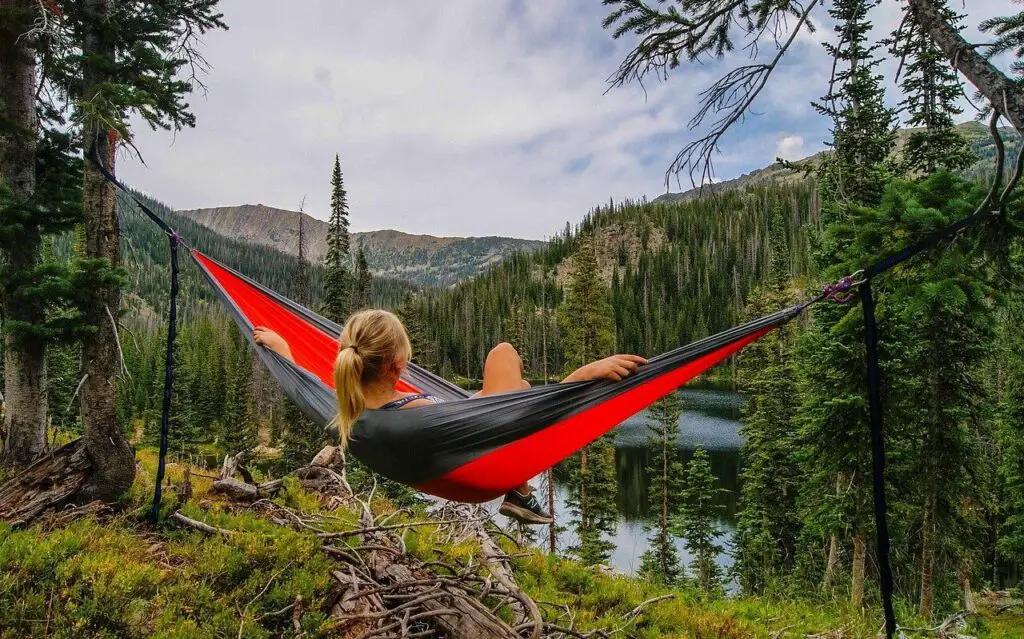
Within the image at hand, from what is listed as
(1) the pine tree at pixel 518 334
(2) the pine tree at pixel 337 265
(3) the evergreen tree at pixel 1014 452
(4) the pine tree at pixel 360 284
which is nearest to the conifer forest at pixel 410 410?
(3) the evergreen tree at pixel 1014 452

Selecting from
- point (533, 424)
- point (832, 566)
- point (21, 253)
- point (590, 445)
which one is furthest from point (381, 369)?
point (590, 445)

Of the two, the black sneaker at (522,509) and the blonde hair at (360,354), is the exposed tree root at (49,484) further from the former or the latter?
the black sneaker at (522,509)

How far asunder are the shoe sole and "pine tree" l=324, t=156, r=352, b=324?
13089 mm

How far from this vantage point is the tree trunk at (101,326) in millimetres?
2982

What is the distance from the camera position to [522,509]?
7.00 ft

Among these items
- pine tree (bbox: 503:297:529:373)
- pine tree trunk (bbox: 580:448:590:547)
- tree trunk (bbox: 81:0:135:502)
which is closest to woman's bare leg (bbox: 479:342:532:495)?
tree trunk (bbox: 81:0:135:502)

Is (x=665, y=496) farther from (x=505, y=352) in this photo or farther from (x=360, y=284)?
(x=505, y=352)

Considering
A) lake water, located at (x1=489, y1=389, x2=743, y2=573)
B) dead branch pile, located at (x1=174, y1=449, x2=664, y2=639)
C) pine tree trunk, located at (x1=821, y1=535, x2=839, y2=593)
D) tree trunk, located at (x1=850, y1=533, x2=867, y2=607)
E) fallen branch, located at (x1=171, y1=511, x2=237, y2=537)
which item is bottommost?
lake water, located at (x1=489, y1=389, x2=743, y2=573)

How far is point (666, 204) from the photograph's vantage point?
328 feet

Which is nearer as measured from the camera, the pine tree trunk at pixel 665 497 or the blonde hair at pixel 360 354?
the blonde hair at pixel 360 354

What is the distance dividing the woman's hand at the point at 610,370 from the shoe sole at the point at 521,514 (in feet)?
2.08

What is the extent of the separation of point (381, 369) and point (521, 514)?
842mm

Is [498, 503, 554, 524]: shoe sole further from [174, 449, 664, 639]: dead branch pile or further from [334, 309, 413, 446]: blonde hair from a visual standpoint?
[334, 309, 413, 446]: blonde hair

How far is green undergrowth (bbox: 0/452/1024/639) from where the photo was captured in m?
1.80
